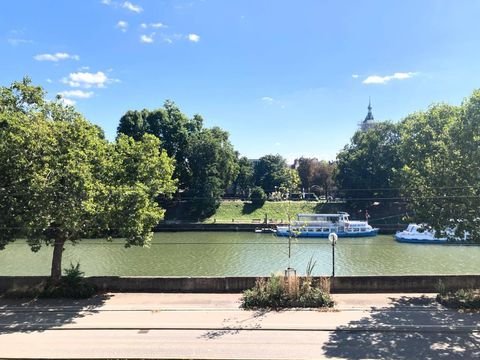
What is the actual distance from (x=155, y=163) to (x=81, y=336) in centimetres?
894

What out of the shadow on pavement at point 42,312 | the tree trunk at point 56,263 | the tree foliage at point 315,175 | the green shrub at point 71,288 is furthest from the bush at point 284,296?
the tree foliage at point 315,175

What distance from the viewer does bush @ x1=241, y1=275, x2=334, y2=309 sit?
1805 centimetres

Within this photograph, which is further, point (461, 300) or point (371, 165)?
point (371, 165)

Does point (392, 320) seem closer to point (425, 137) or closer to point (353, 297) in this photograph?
point (353, 297)

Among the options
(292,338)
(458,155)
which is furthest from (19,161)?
(458,155)

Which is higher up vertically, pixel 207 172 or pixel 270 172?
pixel 270 172

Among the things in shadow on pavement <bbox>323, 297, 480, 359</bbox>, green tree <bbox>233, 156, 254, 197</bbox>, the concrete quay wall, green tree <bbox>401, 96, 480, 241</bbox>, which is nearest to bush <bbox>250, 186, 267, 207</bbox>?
green tree <bbox>233, 156, 254, 197</bbox>

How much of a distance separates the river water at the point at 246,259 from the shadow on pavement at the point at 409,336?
1595 centimetres

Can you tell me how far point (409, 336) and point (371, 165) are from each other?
201 ft

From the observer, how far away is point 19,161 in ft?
58.3

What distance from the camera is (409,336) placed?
1430 centimetres

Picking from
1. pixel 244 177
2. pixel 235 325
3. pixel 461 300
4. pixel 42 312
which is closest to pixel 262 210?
pixel 244 177

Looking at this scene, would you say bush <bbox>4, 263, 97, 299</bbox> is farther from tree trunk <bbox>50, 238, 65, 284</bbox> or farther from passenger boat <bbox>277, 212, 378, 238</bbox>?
passenger boat <bbox>277, 212, 378, 238</bbox>

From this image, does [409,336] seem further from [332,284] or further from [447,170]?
[447,170]
